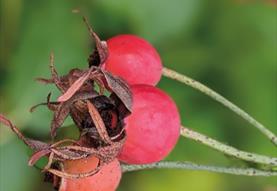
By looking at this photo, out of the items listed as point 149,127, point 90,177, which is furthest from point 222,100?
point 90,177

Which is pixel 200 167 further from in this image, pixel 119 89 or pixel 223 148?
pixel 119 89

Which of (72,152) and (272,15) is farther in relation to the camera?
(272,15)

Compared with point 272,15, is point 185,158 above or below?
below

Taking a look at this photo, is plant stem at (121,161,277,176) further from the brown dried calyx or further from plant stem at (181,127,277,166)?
the brown dried calyx

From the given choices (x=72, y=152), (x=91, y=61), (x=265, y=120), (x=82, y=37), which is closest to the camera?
(x=72, y=152)

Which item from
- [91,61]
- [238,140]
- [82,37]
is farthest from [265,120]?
[91,61]

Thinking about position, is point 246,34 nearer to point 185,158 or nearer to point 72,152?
point 185,158
